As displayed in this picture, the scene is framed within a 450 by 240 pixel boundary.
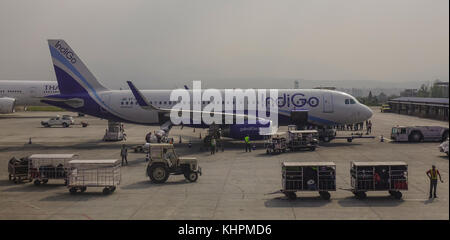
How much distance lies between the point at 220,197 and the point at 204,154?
1461cm

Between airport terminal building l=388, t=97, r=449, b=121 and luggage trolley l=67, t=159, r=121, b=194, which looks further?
airport terminal building l=388, t=97, r=449, b=121

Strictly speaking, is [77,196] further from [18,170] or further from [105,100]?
[105,100]

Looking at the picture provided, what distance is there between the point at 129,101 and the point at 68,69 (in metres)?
6.50

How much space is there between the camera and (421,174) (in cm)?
2539

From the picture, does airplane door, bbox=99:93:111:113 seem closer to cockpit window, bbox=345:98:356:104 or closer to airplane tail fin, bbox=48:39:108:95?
airplane tail fin, bbox=48:39:108:95

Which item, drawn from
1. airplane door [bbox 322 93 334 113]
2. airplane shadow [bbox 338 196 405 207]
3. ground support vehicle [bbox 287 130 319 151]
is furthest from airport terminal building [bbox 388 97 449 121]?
airplane shadow [bbox 338 196 405 207]

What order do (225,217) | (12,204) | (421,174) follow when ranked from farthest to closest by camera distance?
(421,174) < (12,204) < (225,217)

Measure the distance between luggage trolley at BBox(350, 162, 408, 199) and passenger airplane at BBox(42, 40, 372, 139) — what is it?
20.7 meters

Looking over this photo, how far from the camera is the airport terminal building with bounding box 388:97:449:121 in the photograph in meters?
66.8

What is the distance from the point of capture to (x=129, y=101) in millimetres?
41906

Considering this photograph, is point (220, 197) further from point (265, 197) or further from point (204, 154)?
point (204, 154)

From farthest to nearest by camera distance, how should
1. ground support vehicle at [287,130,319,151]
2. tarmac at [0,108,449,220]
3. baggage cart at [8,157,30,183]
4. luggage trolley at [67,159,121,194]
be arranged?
ground support vehicle at [287,130,319,151] < baggage cart at [8,157,30,183] < luggage trolley at [67,159,121,194] < tarmac at [0,108,449,220]

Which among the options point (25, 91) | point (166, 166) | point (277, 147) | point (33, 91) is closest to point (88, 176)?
point (166, 166)
